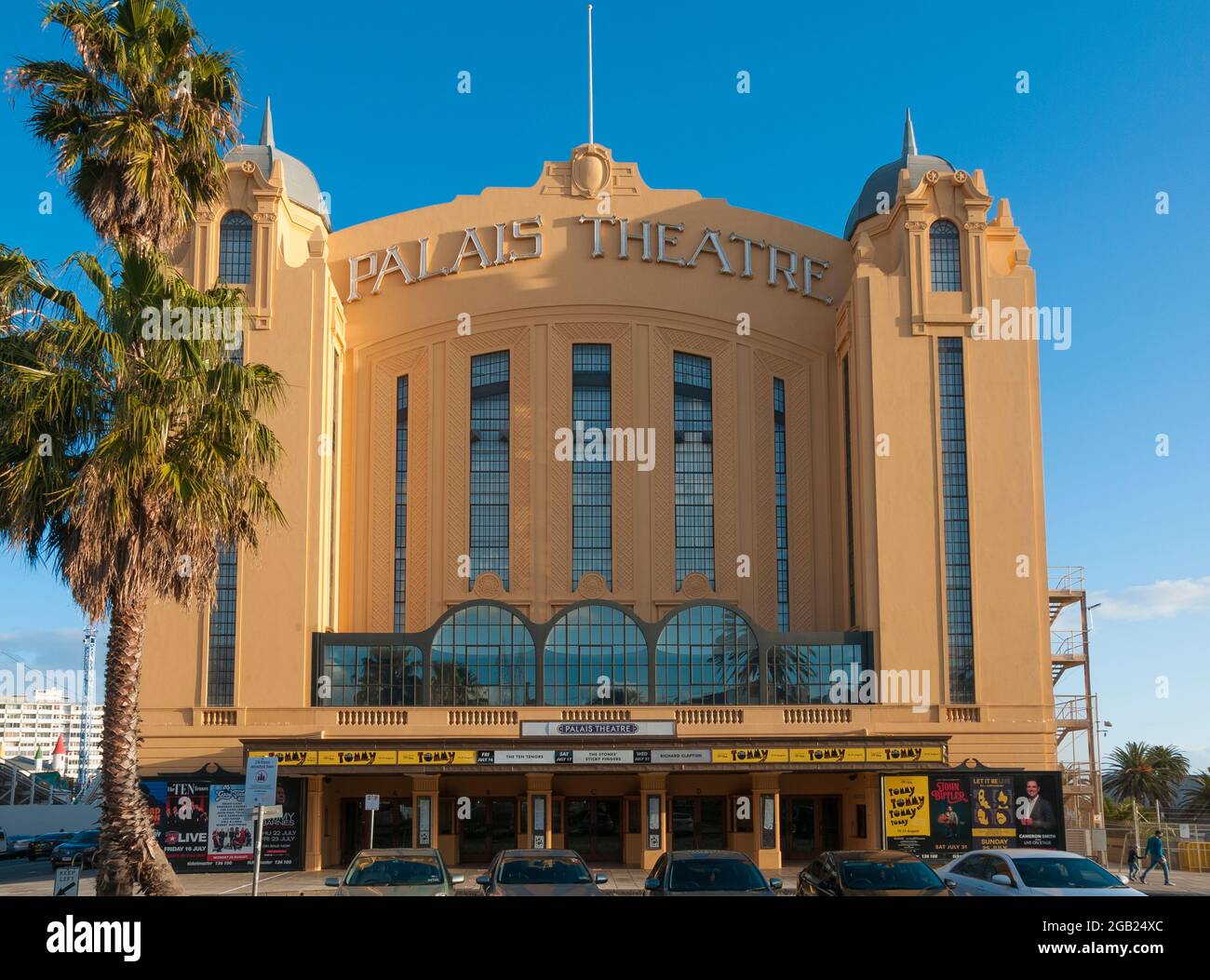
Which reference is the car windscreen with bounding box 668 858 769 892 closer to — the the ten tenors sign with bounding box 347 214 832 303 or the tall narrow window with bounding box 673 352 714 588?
the tall narrow window with bounding box 673 352 714 588

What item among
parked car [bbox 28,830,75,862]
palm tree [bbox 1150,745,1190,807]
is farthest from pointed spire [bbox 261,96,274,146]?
palm tree [bbox 1150,745,1190,807]

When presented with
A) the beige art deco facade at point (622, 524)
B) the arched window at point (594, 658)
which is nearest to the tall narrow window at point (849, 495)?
the beige art deco facade at point (622, 524)

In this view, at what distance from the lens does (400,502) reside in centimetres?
4628

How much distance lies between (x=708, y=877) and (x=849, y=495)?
28.5 metres

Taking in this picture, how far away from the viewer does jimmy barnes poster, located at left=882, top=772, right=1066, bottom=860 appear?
36875 millimetres

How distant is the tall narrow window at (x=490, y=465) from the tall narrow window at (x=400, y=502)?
8.50 ft

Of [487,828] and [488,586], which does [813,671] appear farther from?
[488,586]

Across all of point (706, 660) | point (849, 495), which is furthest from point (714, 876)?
point (849, 495)

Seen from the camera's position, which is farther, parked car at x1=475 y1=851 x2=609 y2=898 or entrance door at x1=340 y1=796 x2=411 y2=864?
entrance door at x1=340 y1=796 x2=411 y2=864

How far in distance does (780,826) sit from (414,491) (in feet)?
59.1

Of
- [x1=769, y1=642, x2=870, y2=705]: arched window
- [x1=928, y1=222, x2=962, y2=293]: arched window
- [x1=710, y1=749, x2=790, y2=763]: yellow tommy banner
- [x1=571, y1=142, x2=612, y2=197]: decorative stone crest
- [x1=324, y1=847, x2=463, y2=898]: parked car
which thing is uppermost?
[x1=571, y1=142, x2=612, y2=197]: decorative stone crest

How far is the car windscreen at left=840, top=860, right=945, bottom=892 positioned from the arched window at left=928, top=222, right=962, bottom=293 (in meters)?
29.2
